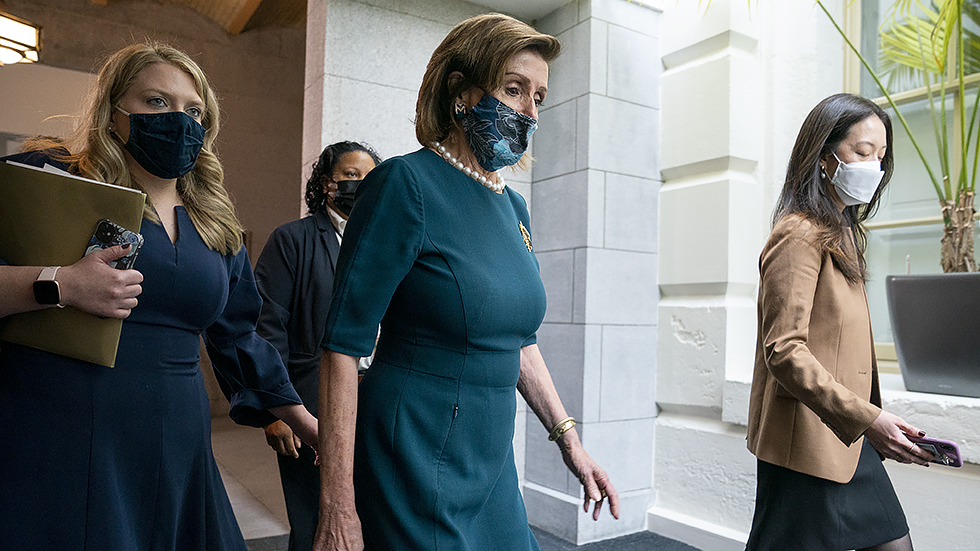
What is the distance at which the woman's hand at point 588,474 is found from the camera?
1.61 m

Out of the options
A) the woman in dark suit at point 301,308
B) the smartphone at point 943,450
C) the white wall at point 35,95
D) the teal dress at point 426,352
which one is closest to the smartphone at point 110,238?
the teal dress at point 426,352

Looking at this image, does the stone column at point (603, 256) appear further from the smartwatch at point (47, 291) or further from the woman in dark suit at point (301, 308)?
the smartwatch at point (47, 291)

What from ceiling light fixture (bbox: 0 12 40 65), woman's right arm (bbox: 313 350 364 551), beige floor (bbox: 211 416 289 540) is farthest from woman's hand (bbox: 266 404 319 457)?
ceiling light fixture (bbox: 0 12 40 65)

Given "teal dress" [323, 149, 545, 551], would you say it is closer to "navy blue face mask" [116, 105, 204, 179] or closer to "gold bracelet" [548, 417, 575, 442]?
"gold bracelet" [548, 417, 575, 442]

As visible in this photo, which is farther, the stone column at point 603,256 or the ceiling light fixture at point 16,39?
the ceiling light fixture at point 16,39

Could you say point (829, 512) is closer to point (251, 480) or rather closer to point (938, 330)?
point (938, 330)

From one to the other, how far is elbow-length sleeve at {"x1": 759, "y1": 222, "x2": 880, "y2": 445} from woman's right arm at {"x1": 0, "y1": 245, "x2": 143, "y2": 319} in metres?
1.56

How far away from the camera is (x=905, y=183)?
11.4 feet

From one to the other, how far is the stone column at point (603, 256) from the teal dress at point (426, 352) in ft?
8.19

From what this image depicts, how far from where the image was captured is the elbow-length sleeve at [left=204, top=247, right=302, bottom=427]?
5.86 feet

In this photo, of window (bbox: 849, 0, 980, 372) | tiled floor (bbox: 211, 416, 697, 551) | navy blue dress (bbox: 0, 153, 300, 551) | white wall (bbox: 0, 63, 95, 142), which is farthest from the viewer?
white wall (bbox: 0, 63, 95, 142)

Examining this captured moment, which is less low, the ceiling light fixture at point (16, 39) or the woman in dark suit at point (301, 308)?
the ceiling light fixture at point (16, 39)

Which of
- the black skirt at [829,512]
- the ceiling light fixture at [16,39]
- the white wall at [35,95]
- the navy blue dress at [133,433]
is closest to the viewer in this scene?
the navy blue dress at [133,433]

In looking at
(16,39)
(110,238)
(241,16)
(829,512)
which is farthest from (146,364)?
(241,16)
